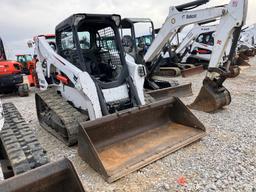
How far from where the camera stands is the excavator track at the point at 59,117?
3.59 meters

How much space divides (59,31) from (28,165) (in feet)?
9.46

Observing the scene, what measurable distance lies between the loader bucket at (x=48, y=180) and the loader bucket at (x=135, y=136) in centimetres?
92

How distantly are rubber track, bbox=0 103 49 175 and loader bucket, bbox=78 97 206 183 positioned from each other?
672mm

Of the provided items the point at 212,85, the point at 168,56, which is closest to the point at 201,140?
the point at 212,85

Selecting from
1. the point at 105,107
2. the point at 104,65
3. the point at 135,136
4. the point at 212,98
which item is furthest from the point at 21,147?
the point at 212,98

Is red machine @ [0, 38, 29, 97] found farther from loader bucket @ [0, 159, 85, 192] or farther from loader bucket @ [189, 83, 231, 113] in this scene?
loader bucket @ [0, 159, 85, 192]

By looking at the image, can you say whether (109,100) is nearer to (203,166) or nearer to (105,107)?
(105,107)

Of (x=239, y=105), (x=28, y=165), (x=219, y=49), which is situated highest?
(x=219, y=49)

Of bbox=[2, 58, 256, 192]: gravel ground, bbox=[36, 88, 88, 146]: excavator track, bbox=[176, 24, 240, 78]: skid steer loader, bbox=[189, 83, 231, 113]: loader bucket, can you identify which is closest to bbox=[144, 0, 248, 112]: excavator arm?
bbox=[189, 83, 231, 113]: loader bucket

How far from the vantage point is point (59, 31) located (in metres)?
4.37

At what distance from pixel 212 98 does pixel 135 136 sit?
214cm

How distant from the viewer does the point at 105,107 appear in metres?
3.69

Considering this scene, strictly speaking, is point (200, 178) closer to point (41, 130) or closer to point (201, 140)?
point (201, 140)

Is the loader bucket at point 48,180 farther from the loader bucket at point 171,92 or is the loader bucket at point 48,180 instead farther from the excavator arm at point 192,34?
the excavator arm at point 192,34
